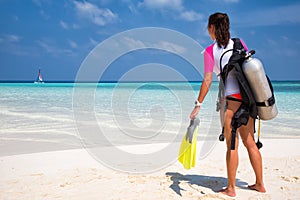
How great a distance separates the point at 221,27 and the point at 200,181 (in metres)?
1.68

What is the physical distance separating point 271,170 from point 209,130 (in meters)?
3.64

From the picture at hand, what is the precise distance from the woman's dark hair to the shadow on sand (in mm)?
1458

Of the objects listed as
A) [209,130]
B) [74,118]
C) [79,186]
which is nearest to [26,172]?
[79,186]

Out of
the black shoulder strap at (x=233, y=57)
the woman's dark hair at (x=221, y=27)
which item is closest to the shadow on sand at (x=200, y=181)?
the black shoulder strap at (x=233, y=57)

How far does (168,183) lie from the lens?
10.5ft

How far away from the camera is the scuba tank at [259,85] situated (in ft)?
8.13

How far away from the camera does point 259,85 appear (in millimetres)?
2506

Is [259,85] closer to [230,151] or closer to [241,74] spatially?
[241,74]

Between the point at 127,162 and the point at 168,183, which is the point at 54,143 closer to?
the point at 127,162

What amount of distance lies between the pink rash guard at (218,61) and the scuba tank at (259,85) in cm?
14

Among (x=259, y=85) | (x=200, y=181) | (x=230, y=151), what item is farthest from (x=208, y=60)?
(x=200, y=181)

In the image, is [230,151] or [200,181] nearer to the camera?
[230,151]

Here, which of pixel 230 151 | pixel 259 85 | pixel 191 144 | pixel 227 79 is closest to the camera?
pixel 259 85

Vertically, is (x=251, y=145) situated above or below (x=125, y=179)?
above
